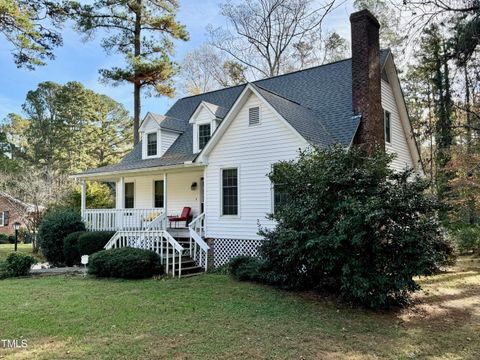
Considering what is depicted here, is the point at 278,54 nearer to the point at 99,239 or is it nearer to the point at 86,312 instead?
the point at 99,239

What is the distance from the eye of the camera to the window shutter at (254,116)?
39.0 feet

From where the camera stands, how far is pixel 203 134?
1496 centimetres

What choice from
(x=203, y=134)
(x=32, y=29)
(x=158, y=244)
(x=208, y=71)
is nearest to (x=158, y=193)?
(x=203, y=134)

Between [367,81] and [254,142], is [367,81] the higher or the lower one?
the higher one

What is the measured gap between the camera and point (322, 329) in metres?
6.08

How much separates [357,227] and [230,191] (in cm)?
601

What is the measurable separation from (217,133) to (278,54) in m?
14.9

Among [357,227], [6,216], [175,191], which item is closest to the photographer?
[357,227]

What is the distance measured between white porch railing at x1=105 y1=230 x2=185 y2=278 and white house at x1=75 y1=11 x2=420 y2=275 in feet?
0.12

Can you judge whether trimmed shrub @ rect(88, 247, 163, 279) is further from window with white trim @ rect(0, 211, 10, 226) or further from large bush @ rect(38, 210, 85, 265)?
window with white trim @ rect(0, 211, 10, 226)

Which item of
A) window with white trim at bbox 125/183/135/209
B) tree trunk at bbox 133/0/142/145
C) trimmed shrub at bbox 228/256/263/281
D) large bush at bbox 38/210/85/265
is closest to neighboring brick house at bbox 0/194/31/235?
tree trunk at bbox 133/0/142/145

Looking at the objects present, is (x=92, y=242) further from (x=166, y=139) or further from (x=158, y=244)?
(x=166, y=139)

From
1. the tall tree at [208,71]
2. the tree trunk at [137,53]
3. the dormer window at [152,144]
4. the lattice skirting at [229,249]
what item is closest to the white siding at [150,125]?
the dormer window at [152,144]

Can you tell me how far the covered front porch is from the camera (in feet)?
45.3
